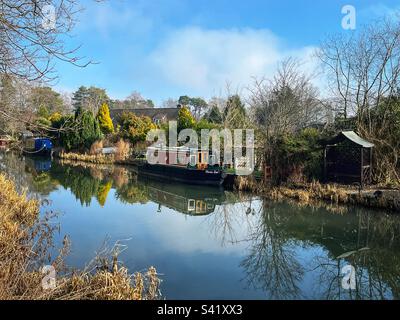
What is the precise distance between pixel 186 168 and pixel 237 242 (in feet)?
27.2

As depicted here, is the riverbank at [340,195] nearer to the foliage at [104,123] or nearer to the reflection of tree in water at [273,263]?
the reflection of tree in water at [273,263]

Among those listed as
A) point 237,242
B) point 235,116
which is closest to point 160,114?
point 235,116

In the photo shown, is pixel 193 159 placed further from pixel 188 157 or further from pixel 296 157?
pixel 296 157

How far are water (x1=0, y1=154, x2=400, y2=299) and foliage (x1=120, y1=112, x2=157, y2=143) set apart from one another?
12.0 meters

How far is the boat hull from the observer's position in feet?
47.6

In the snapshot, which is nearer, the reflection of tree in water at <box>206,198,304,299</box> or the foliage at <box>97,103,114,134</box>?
the reflection of tree in water at <box>206,198,304,299</box>

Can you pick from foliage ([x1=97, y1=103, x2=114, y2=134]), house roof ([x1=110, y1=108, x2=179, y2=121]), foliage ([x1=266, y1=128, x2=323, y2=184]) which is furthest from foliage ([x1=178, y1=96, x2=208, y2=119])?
foliage ([x1=266, y1=128, x2=323, y2=184])

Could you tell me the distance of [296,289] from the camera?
5.19 meters

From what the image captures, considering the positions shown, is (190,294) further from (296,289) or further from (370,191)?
(370,191)

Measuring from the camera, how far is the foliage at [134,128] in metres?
25.1

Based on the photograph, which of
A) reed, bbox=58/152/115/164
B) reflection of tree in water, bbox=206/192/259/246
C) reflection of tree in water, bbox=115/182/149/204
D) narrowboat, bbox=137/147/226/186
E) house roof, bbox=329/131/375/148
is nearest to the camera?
reflection of tree in water, bbox=206/192/259/246

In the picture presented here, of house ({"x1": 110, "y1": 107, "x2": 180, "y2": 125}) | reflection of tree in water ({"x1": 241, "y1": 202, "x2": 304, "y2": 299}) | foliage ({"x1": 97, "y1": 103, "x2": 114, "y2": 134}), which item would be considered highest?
house ({"x1": 110, "y1": 107, "x2": 180, "y2": 125})

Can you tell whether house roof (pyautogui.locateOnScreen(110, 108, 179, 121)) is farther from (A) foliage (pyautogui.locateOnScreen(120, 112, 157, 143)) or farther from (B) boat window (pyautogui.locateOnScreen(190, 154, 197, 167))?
(B) boat window (pyautogui.locateOnScreen(190, 154, 197, 167))

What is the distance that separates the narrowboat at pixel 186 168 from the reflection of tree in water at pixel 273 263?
558 cm
